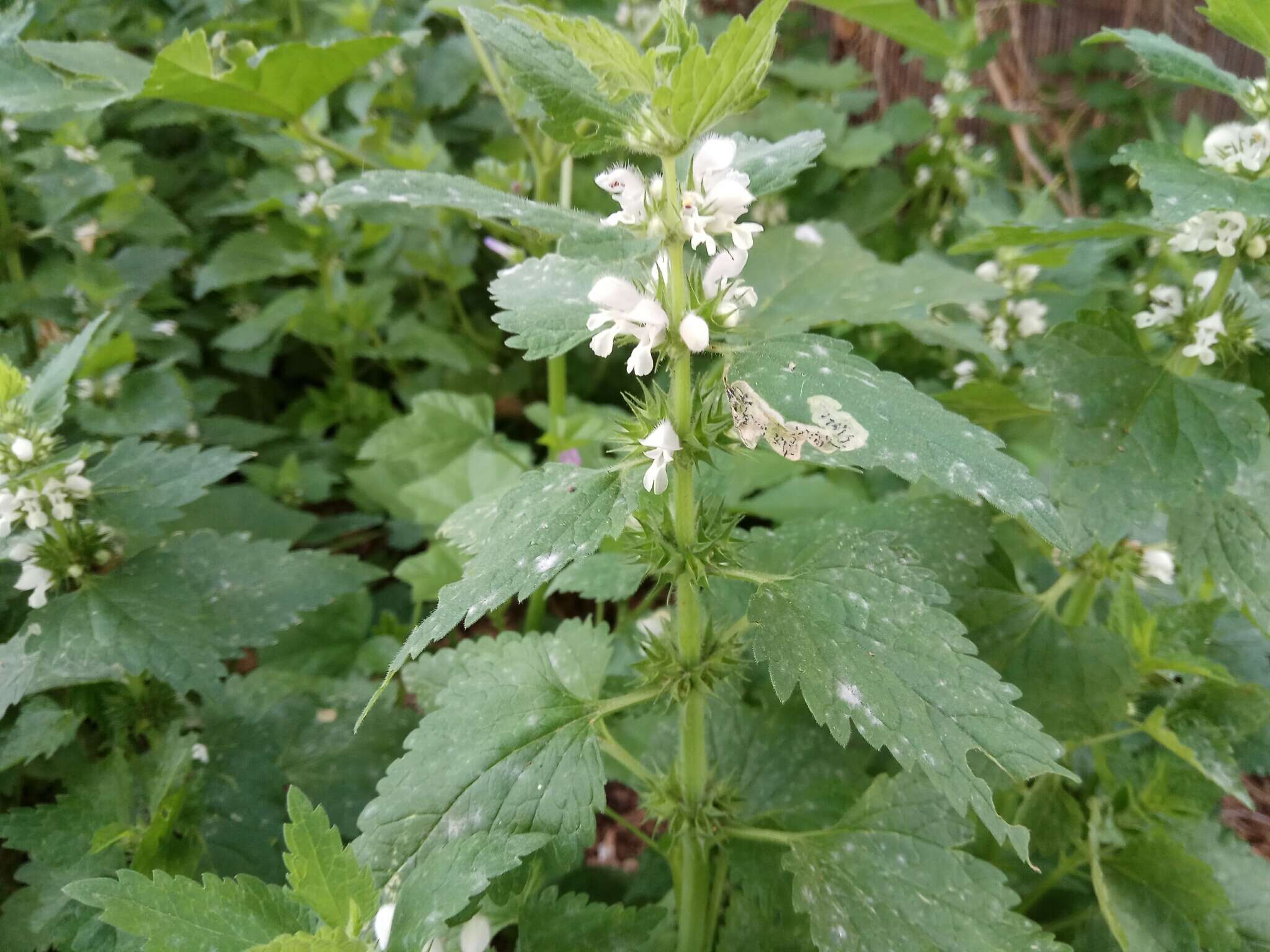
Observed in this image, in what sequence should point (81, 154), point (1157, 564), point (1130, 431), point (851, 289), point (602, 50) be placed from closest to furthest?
1. point (602, 50)
2. point (1130, 431)
3. point (1157, 564)
4. point (851, 289)
5. point (81, 154)

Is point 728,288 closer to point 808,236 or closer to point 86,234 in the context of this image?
point 808,236

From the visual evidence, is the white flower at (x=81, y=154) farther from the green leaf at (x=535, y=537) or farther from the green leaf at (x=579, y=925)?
Result: the green leaf at (x=579, y=925)

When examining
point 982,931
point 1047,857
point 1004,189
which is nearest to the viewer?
point 982,931

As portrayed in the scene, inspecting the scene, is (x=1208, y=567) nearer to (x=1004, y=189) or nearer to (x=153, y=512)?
(x=153, y=512)

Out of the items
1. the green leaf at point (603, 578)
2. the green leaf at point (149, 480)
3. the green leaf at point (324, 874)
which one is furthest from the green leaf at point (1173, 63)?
the green leaf at point (149, 480)

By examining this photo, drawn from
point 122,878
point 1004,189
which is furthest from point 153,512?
point 1004,189

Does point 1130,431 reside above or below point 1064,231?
below

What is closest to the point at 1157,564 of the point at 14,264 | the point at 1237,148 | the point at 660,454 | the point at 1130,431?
the point at 1130,431
